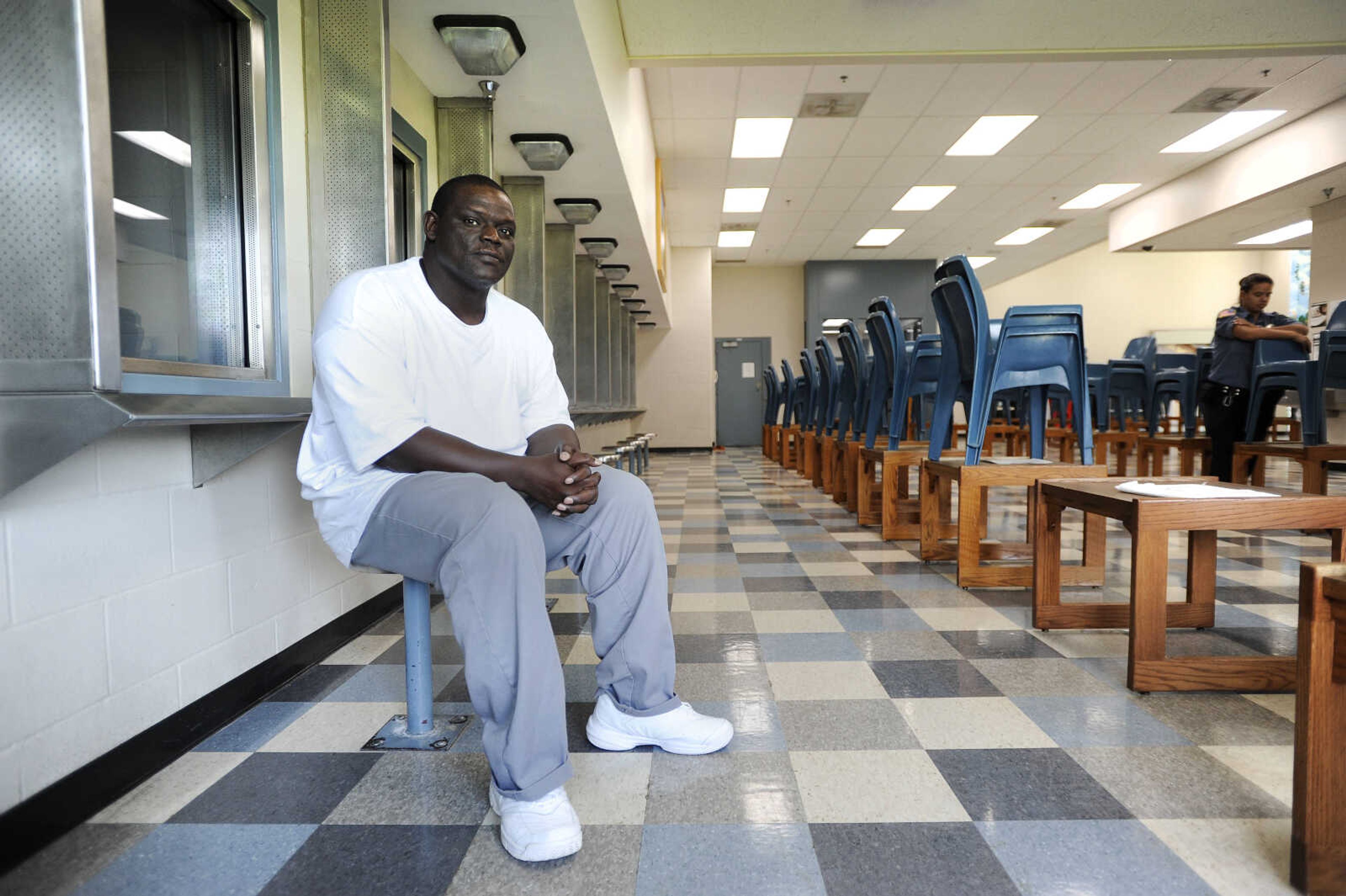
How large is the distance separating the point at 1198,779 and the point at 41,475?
6.25ft

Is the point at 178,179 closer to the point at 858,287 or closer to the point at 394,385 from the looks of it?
the point at 394,385

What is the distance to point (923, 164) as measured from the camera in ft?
27.2

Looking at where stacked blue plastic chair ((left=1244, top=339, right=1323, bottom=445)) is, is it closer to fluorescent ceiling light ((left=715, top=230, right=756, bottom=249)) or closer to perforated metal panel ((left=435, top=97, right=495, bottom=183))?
perforated metal panel ((left=435, top=97, right=495, bottom=183))

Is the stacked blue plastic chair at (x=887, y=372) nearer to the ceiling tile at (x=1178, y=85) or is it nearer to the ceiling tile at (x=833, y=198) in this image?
the ceiling tile at (x=1178, y=85)

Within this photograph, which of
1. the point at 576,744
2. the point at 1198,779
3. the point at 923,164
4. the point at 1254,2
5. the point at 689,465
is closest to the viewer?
the point at 1198,779

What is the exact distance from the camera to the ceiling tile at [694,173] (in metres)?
8.25

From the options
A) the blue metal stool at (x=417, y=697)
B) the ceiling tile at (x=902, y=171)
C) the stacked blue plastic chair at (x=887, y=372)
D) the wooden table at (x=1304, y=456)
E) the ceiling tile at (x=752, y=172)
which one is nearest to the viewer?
the blue metal stool at (x=417, y=697)

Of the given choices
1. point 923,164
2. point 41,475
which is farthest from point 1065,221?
point 41,475

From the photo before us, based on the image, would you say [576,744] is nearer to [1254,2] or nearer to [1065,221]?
[1254,2]

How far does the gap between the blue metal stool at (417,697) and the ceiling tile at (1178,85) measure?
256 inches

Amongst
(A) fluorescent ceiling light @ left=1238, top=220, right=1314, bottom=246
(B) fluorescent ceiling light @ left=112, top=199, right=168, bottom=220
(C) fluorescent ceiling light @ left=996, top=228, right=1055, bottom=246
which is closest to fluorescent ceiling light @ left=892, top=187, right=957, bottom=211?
(C) fluorescent ceiling light @ left=996, top=228, right=1055, bottom=246

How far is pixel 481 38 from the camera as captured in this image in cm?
284

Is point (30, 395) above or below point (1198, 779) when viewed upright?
above

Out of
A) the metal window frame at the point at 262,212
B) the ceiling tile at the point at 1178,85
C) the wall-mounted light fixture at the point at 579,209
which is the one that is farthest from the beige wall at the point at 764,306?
the metal window frame at the point at 262,212
